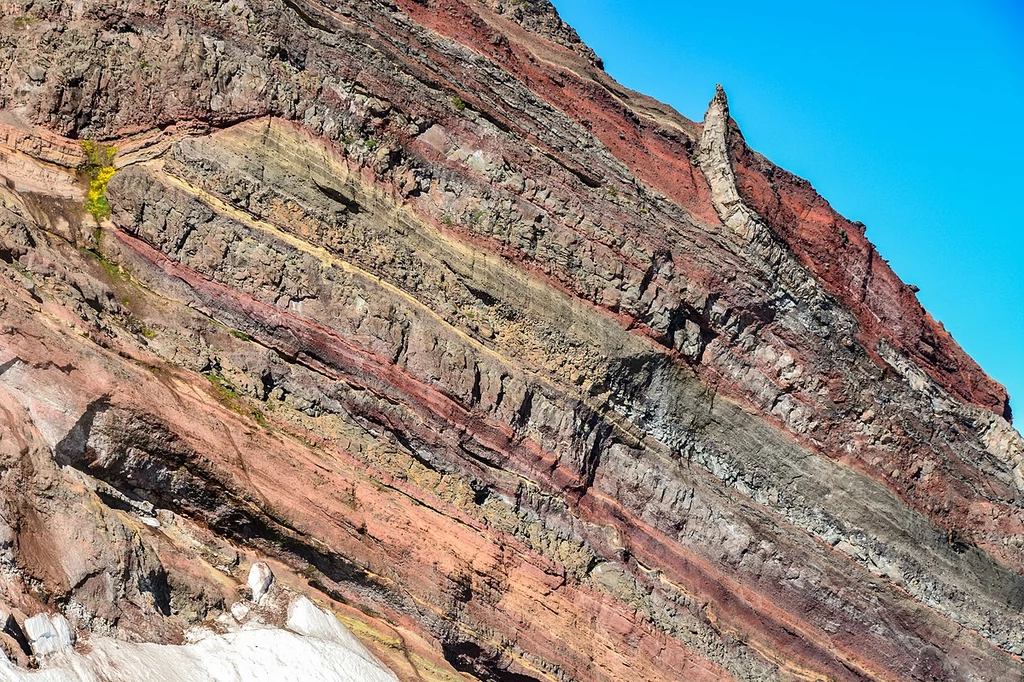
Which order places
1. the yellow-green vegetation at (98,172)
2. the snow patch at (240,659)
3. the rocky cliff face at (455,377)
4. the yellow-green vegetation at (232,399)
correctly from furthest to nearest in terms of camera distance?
the yellow-green vegetation at (98,172) < the yellow-green vegetation at (232,399) < the rocky cliff face at (455,377) < the snow patch at (240,659)

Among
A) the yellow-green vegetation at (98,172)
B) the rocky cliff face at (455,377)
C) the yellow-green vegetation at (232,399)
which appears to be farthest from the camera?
the yellow-green vegetation at (98,172)

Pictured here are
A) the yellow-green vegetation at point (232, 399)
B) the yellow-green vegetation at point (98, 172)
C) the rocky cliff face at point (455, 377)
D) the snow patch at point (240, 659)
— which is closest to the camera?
the snow patch at point (240, 659)

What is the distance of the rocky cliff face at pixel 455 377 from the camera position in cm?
1359

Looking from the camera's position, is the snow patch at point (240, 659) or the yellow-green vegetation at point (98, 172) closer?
the snow patch at point (240, 659)

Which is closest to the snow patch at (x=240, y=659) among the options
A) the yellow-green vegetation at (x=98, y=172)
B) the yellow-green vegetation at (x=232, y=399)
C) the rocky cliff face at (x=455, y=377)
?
the rocky cliff face at (x=455, y=377)

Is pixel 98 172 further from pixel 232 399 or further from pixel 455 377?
pixel 455 377

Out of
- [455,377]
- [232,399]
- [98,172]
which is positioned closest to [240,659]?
[232,399]

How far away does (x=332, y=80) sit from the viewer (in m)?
17.6

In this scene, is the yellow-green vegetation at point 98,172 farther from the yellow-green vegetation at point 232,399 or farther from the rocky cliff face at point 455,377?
the yellow-green vegetation at point 232,399

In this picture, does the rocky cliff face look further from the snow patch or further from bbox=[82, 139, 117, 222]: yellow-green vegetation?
the snow patch

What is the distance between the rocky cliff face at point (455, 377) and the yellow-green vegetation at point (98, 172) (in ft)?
0.28

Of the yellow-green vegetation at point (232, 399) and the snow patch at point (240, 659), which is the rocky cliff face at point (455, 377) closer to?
the yellow-green vegetation at point (232, 399)

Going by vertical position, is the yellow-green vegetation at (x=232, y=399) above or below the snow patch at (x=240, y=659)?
above

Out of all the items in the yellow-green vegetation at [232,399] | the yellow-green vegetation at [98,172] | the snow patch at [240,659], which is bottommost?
the snow patch at [240,659]
